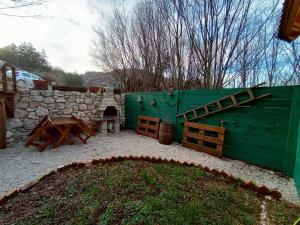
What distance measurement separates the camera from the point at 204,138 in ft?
13.3

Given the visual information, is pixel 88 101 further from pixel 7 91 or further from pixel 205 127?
pixel 205 127

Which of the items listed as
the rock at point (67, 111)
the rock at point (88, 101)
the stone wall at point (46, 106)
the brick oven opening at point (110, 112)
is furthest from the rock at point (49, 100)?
the brick oven opening at point (110, 112)

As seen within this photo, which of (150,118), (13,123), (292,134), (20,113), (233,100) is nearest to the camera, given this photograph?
(292,134)

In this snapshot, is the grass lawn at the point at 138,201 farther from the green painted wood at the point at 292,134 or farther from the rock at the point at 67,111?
the rock at the point at 67,111

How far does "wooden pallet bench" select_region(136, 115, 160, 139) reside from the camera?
17.7 feet

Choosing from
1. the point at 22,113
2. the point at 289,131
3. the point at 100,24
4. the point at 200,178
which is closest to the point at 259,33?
the point at 289,131

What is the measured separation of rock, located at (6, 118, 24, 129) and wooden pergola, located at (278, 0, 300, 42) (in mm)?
5801

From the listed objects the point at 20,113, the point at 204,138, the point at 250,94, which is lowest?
the point at 204,138

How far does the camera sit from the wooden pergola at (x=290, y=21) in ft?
4.17

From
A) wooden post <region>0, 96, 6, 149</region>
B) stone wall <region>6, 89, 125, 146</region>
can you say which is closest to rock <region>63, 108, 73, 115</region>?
stone wall <region>6, 89, 125, 146</region>

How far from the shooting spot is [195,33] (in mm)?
5387

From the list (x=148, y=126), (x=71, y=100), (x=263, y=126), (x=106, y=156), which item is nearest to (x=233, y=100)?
(x=263, y=126)

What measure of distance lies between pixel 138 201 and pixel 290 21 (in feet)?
7.21

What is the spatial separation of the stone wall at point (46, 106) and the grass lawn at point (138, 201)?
3221 mm
